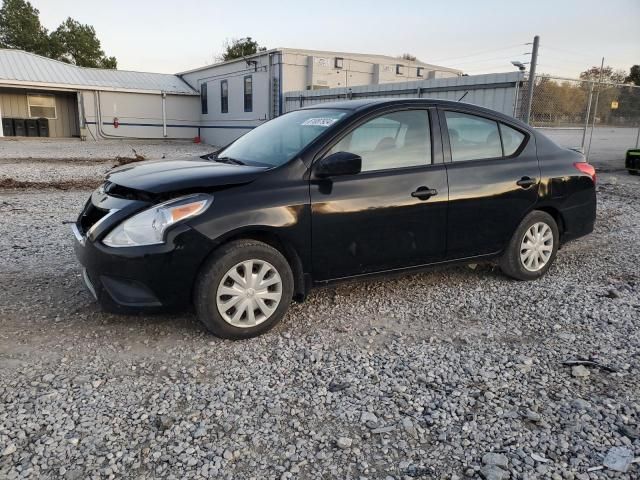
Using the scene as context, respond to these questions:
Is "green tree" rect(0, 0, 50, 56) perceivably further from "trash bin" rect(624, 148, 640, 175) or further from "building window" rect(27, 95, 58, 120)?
"trash bin" rect(624, 148, 640, 175)

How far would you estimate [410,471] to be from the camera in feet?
7.89

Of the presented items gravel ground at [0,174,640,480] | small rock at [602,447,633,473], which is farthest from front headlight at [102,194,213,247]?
small rock at [602,447,633,473]

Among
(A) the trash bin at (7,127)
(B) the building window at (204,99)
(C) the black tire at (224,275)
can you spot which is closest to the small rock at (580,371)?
(C) the black tire at (224,275)

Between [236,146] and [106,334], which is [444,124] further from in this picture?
[106,334]

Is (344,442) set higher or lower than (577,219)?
lower

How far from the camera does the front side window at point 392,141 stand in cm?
408

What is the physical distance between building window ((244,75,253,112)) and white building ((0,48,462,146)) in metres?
0.05

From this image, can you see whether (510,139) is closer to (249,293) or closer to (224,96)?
(249,293)

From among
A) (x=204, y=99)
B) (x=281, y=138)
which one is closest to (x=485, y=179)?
(x=281, y=138)

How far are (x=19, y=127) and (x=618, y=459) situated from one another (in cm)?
3369

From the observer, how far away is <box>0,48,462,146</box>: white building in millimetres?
23703

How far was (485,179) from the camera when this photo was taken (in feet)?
15.0

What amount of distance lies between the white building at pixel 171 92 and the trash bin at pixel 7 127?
56 millimetres

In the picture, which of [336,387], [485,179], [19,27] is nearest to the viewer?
[336,387]
